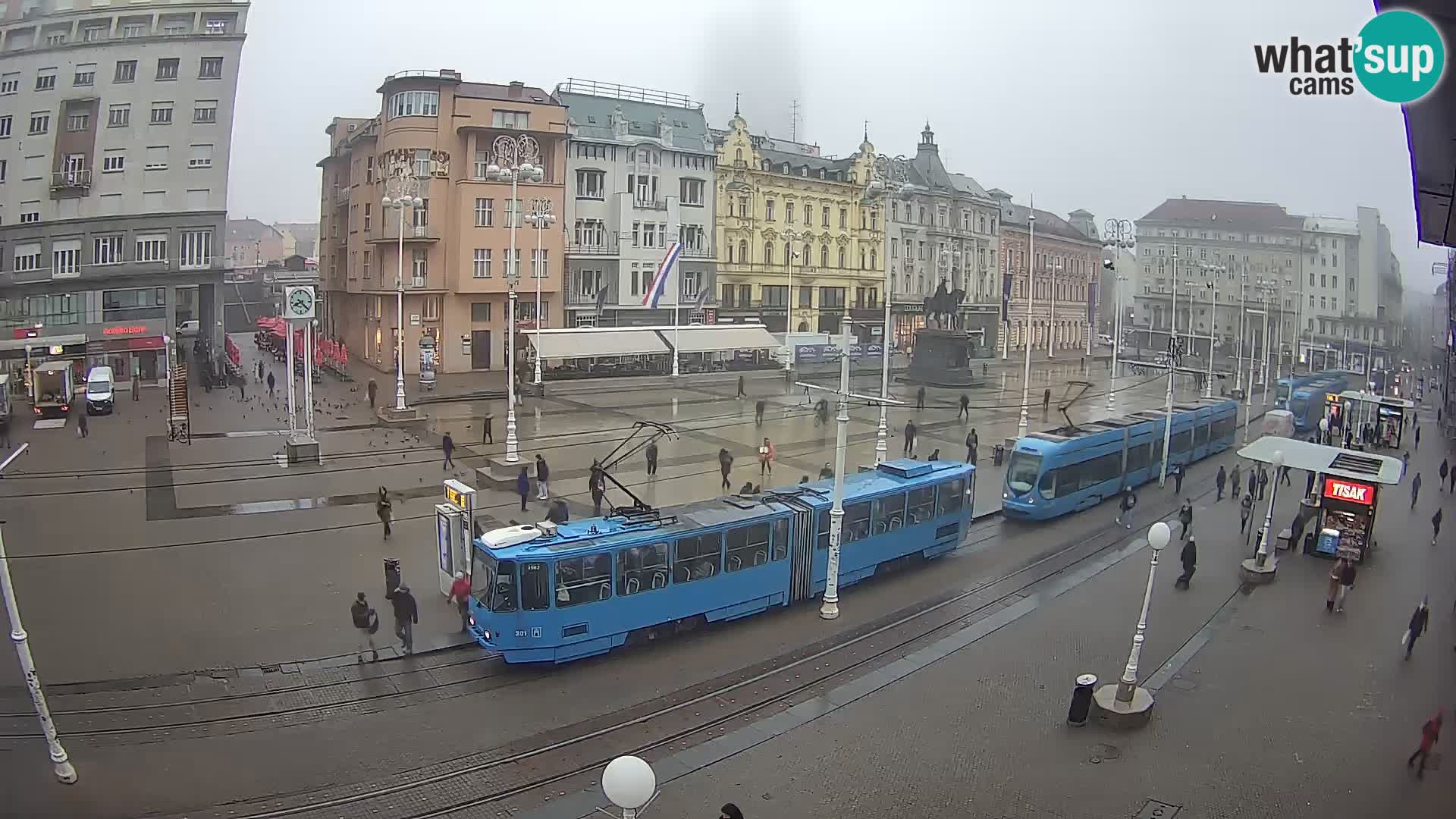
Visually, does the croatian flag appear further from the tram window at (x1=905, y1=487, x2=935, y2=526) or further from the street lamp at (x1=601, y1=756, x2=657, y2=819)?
the street lamp at (x1=601, y1=756, x2=657, y2=819)

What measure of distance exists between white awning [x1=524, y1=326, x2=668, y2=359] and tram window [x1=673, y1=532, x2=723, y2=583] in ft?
71.1

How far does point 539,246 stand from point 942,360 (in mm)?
17948

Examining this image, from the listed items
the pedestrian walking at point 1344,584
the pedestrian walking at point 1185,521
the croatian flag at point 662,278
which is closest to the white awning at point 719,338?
the croatian flag at point 662,278

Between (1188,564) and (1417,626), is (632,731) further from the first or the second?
(1188,564)

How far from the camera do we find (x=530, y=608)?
37.8ft

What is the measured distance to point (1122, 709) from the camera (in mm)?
10984

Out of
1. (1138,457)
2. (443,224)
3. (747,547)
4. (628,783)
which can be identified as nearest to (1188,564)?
(1138,457)

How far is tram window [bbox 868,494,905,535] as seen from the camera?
611 inches


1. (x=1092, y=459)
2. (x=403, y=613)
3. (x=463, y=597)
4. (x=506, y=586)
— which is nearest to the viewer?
(x=506, y=586)

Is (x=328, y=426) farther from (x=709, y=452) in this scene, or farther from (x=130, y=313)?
(x=709, y=452)

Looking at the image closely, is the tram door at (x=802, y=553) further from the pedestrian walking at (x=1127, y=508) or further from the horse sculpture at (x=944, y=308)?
the horse sculpture at (x=944, y=308)

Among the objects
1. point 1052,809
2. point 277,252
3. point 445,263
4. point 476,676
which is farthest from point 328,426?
point 1052,809

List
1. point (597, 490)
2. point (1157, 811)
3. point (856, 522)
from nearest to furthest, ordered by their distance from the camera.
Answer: point (1157, 811)
point (856, 522)
point (597, 490)

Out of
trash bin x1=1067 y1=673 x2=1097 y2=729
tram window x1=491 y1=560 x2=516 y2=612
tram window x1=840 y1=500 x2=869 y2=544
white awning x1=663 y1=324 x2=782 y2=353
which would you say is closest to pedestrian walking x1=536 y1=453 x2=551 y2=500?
tram window x1=840 y1=500 x2=869 y2=544
